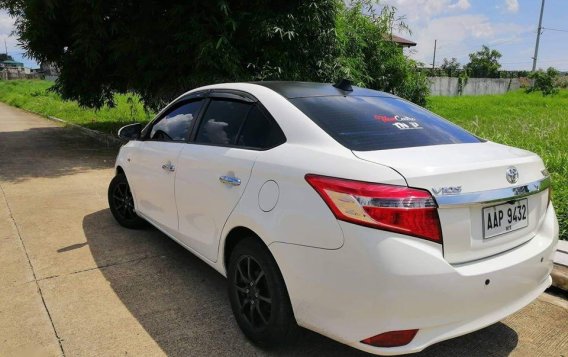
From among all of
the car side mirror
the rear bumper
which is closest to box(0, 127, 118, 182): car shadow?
the car side mirror

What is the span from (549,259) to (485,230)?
64cm

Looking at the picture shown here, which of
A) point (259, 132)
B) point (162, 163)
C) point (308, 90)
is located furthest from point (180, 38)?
point (259, 132)

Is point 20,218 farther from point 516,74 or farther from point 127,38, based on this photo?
point 516,74

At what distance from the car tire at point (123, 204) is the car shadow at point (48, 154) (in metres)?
3.45

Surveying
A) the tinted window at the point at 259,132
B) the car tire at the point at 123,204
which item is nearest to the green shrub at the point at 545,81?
the car tire at the point at 123,204

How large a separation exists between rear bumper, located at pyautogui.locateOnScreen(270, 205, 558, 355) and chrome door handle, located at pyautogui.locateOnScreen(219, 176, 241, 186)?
609 millimetres

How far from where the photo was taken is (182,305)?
329 cm

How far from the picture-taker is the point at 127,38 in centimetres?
913

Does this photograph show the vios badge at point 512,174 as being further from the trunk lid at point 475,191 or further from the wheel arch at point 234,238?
the wheel arch at point 234,238

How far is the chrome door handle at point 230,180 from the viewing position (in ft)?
8.99

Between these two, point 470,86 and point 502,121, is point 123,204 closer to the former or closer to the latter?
point 502,121

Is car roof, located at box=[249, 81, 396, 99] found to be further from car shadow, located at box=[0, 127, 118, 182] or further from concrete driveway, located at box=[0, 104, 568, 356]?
car shadow, located at box=[0, 127, 118, 182]

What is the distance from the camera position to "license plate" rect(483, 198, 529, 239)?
2225 millimetres

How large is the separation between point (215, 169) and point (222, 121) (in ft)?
1.39
